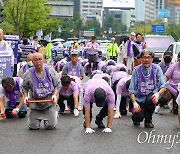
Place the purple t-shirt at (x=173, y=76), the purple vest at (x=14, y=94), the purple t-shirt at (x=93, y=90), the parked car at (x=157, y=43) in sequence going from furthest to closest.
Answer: the parked car at (x=157, y=43)
the purple t-shirt at (x=173, y=76)
the purple vest at (x=14, y=94)
the purple t-shirt at (x=93, y=90)

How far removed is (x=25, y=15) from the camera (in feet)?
181

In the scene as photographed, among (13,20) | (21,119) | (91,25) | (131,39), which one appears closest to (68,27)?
(91,25)

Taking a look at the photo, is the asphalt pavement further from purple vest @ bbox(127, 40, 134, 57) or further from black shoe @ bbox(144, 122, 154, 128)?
purple vest @ bbox(127, 40, 134, 57)

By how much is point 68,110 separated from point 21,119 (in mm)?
1729

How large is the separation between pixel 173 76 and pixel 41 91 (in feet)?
12.2

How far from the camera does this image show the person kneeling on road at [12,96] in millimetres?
12953

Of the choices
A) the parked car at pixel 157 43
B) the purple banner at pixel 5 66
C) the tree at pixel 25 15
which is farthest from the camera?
the tree at pixel 25 15

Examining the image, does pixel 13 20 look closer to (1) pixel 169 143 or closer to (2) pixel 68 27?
(1) pixel 169 143

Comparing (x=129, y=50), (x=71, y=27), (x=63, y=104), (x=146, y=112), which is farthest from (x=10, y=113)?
(x=71, y=27)

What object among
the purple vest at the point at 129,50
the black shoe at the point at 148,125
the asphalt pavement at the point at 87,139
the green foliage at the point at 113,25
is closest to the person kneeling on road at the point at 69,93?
the asphalt pavement at the point at 87,139

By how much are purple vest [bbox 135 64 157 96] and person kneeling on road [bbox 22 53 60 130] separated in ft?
5.07

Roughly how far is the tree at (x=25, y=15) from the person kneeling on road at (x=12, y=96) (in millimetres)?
38878

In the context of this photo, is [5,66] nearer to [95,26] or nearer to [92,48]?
[92,48]

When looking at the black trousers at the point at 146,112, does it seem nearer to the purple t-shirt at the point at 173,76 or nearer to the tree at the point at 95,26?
the purple t-shirt at the point at 173,76
